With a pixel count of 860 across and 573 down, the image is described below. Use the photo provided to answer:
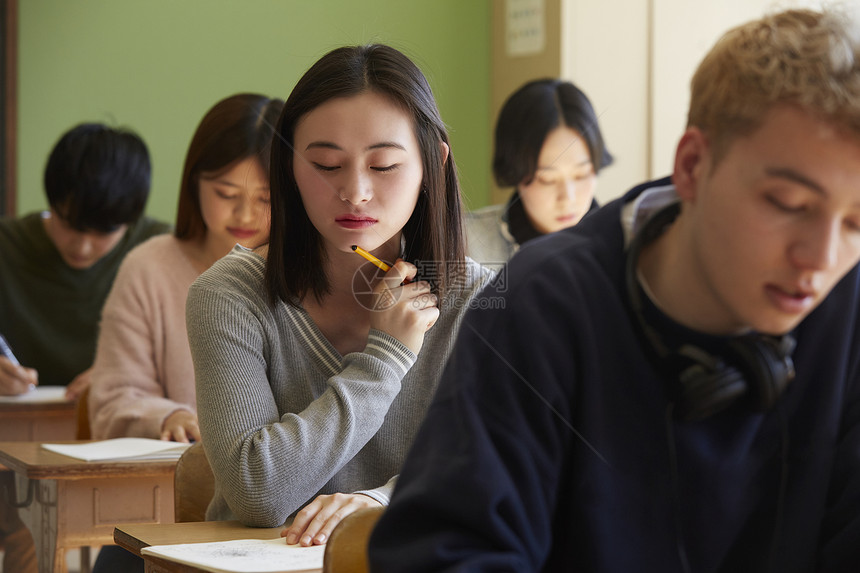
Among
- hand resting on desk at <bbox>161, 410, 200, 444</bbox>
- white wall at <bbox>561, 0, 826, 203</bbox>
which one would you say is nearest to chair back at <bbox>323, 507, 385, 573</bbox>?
hand resting on desk at <bbox>161, 410, 200, 444</bbox>

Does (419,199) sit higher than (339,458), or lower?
higher

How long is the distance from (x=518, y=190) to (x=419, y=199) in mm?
1452

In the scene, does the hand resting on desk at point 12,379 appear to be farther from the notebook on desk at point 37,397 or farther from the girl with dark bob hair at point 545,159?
the girl with dark bob hair at point 545,159

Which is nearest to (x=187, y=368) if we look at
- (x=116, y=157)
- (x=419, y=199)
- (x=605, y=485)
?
(x=116, y=157)

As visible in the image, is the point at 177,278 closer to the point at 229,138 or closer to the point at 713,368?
the point at 229,138

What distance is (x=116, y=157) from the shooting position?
9.09 ft

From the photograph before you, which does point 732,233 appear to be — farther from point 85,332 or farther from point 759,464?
point 85,332

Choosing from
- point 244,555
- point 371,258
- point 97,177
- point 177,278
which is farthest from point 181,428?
point 97,177

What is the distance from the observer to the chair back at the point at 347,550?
0.85 m

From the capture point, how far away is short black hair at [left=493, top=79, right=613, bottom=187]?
266 centimetres

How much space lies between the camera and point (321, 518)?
1.11 meters

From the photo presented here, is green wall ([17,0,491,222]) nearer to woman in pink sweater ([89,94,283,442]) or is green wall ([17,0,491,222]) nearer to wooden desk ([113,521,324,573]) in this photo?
woman in pink sweater ([89,94,283,442])

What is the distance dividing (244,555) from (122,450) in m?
0.79

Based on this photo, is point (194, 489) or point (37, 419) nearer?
point (194, 489)
